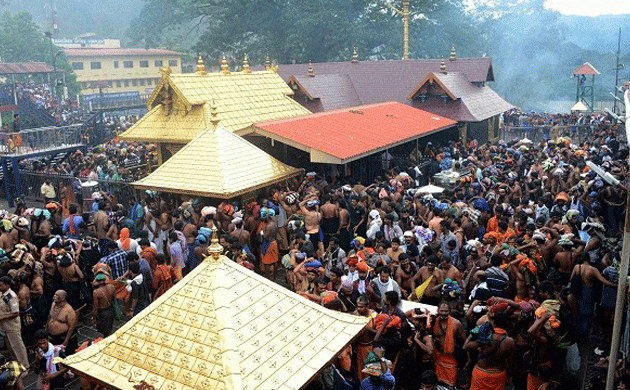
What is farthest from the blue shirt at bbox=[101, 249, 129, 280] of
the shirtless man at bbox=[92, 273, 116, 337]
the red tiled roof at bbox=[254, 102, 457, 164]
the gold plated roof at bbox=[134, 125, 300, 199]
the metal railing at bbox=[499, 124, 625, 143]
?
the metal railing at bbox=[499, 124, 625, 143]

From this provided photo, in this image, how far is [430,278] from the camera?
26.6 ft

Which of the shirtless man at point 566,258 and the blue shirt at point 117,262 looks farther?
the blue shirt at point 117,262

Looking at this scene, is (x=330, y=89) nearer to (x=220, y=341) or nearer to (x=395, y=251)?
(x=395, y=251)

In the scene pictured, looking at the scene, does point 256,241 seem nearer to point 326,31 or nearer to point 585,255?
point 585,255

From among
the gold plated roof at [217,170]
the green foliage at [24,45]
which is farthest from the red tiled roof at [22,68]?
the gold plated roof at [217,170]

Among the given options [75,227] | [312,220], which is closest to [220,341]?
[312,220]

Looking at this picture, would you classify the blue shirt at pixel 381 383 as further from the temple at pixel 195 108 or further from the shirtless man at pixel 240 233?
the temple at pixel 195 108

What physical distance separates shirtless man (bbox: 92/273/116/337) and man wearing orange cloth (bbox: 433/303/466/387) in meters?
4.61

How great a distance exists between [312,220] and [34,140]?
12.7m

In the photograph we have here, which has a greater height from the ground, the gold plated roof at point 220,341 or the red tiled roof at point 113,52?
the red tiled roof at point 113,52

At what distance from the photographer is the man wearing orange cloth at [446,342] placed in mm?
6406

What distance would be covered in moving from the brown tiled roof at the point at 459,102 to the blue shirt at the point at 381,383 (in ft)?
60.1

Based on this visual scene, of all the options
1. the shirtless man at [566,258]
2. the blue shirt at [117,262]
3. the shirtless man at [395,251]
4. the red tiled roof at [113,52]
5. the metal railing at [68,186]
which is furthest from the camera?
the red tiled roof at [113,52]

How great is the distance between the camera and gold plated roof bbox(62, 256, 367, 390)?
3.83 metres
